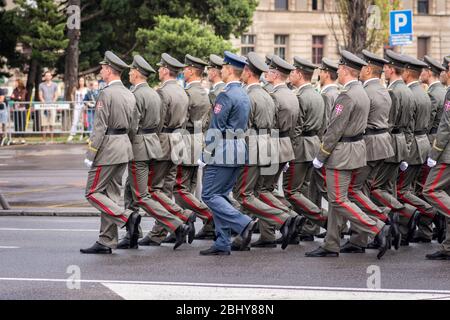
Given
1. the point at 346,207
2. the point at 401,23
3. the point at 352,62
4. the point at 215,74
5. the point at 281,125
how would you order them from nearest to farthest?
the point at 346,207, the point at 352,62, the point at 281,125, the point at 215,74, the point at 401,23

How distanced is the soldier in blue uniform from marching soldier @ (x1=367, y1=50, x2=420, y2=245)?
5.30 feet

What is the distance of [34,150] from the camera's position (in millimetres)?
28828

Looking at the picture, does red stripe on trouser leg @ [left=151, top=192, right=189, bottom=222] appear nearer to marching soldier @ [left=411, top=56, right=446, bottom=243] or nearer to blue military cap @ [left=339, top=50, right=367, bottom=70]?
blue military cap @ [left=339, top=50, right=367, bottom=70]

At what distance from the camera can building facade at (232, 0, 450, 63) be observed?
218 ft

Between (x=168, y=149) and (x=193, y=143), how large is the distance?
43 centimetres

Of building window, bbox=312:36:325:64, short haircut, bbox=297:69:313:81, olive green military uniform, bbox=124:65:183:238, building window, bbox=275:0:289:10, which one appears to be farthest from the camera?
building window, bbox=312:36:325:64

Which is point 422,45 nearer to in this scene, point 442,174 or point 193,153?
point 193,153

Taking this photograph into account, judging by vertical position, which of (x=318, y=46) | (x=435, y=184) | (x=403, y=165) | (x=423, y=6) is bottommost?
(x=435, y=184)

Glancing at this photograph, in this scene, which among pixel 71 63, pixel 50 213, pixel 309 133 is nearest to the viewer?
pixel 309 133

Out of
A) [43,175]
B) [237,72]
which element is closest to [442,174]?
[237,72]

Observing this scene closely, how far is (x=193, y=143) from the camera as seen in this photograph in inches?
524

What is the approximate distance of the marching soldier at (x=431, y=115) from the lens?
1325 cm

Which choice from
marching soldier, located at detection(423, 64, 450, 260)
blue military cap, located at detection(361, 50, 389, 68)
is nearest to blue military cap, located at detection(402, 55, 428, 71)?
blue military cap, located at detection(361, 50, 389, 68)
